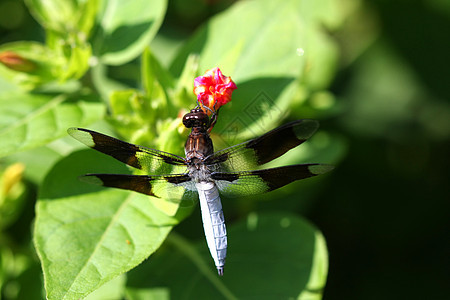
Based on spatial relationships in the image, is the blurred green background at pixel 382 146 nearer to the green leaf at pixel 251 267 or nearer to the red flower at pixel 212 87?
the green leaf at pixel 251 267

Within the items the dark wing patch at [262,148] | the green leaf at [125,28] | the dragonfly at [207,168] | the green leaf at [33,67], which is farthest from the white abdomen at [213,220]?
the green leaf at [33,67]

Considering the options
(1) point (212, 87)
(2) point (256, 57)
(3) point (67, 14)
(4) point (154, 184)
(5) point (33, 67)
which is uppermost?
(3) point (67, 14)

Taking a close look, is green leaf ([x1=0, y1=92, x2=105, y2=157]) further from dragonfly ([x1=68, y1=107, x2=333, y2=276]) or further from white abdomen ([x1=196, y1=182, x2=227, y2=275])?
white abdomen ([x1=196, y1=182, x2=227, y2=275])

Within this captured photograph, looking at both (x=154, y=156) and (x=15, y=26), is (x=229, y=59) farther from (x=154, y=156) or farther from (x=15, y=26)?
(x=15, y=26)

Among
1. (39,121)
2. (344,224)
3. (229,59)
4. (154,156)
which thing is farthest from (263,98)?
(344,224)

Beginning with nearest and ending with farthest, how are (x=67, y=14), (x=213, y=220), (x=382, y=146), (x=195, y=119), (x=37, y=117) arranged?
(x=195, y=119) → (x=213, y=220) → (x=37, y=117) → (x=67, y=14) → (x=382, y=146)

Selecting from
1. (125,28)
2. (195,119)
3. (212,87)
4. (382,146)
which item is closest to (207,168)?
(195,119)

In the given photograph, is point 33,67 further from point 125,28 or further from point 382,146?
point 382,146
